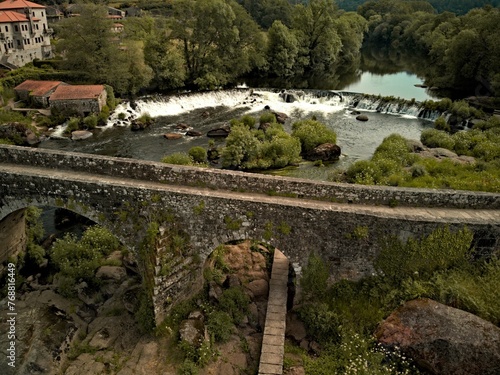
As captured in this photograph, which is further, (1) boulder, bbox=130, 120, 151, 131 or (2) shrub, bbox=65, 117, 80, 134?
(1) boulder, bbox=130, 120, 151, 131

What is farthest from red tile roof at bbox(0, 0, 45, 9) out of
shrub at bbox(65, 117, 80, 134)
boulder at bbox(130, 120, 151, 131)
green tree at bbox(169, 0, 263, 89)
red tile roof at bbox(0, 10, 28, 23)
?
boulder at bbox(130, 120, 151, 131)

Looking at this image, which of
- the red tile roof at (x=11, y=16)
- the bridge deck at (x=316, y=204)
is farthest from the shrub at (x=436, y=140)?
the red tile roof at (x=11, y=16)

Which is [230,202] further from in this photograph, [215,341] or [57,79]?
[57,79]

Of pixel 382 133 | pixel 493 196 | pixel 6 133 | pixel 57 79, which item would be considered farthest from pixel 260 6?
pixel 493 196

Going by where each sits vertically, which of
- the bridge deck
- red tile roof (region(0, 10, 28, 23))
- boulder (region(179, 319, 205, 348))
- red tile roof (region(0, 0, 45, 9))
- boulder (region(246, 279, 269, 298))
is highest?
red tile roof (region(0, 0, 45, 9))

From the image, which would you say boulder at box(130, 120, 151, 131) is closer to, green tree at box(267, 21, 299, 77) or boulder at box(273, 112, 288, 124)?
boulder at box(273, 112, 288, 124)

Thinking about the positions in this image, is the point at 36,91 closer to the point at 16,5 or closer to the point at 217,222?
Answer: the point at 16,5

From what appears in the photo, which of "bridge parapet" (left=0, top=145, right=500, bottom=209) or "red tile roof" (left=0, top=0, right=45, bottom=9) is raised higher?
"red tile roof" (left=0, top=0, right=45, bottom=9)
